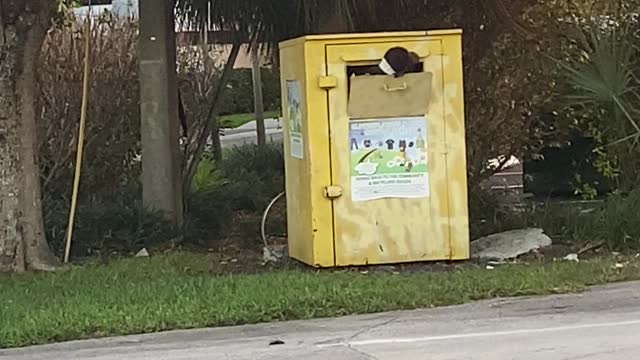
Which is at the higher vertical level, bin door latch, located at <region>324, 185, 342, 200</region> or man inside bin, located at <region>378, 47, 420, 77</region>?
man inside bin, located at <region>378, 47, 420, 77</region>

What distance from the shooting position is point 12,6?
10.5 m

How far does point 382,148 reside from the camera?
33.7ft

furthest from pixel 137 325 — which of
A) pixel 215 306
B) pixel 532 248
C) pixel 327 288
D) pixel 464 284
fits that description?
pixel 532 248

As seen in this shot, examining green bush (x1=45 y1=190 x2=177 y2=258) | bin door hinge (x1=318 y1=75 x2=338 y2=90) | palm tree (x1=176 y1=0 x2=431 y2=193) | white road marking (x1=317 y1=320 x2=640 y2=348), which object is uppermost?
palm tree (x1=176 y1=0 x2=431 y2=193)

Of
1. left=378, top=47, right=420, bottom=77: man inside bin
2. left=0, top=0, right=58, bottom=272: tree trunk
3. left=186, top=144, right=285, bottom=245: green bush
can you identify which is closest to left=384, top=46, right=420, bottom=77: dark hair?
left=378, top=47, right=420, bottom=77: man inside bin

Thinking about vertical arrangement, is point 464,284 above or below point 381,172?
below

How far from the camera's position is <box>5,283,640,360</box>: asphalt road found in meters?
7.26

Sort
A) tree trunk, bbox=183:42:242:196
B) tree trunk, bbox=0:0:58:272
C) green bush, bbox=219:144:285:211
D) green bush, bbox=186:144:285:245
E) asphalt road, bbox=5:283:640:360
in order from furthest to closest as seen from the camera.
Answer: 1. green bush, bbox=219:144:285:211
2. tree trunk, bbox=183:42:242:196
3. green bush, bbox=186:144:285:245
4. tree trunk, bbox=0:0:58:272
5. asphalt road, bbox=5:283:640:360

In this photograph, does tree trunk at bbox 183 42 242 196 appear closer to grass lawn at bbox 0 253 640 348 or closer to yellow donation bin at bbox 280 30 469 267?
grass lawn at bbox 0 253 640 348

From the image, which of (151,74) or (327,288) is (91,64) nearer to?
(151,74)

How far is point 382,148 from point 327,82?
2.48ft

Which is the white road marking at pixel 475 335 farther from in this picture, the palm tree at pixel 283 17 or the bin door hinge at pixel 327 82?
the palm tree at pixel 283 17

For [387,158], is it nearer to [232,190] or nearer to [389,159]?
[389,159]

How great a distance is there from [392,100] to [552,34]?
11.5 ft
